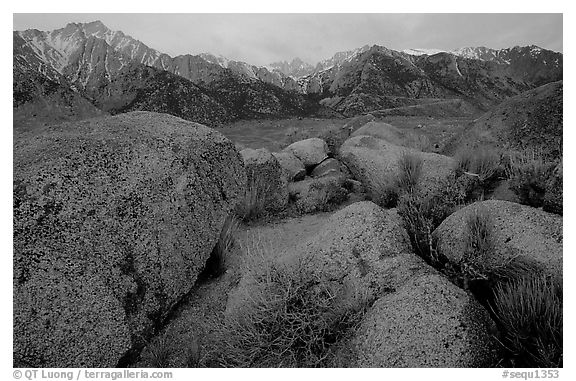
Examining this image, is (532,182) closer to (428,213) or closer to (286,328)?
(428,213)

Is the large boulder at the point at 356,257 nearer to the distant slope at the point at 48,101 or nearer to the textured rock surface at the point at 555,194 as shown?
the textured rock surface at the point at 555,194

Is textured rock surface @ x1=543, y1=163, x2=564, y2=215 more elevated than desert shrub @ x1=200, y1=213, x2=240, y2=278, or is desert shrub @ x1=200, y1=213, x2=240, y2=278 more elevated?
textured rock surface @ x1=543, y1=163, x2=564, y2=215

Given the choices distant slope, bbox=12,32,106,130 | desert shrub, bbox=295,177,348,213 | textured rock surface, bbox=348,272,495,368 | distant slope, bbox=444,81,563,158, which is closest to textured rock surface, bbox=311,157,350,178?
desert shrub, bbox=295,177,348,213

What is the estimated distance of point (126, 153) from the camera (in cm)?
322

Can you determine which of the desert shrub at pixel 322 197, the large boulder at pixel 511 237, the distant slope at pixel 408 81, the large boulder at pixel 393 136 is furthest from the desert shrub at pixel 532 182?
the distant slope at pixel 408 81

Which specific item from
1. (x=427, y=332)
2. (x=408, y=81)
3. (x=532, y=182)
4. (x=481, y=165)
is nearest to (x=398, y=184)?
(x=481, y=165)

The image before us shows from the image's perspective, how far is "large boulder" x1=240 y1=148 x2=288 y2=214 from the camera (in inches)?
238

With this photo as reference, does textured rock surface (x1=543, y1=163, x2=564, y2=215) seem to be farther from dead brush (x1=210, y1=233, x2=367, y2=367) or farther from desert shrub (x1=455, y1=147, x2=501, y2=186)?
dead brush (x1=210, y1=233, x2=367, y2=367)

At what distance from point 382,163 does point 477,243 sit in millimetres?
3474

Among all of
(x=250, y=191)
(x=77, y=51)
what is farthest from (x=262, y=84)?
(x=250, y=191)

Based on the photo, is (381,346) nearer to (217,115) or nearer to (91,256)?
(91,256)

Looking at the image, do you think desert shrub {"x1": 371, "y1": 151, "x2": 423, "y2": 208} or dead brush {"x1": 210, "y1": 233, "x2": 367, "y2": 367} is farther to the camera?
desert shrub {"x1": 371, "y1": 151, "x2": 423, "y2": 208}

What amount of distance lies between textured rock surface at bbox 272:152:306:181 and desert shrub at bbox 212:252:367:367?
479 centimetres

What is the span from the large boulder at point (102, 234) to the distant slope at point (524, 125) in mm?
5864
